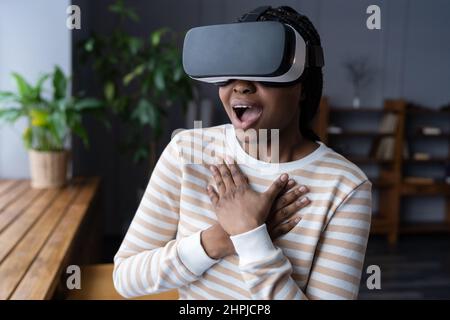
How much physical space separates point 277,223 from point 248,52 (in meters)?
0.18

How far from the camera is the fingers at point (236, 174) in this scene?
45 cm

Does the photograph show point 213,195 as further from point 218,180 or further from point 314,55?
point 314,55

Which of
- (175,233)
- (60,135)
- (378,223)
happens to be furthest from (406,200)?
(175,233)

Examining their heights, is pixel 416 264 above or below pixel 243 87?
below

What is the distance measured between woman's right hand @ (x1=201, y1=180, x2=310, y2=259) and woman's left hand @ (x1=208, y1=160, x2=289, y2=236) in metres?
0.01

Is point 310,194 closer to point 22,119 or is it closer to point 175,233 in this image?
point 175,233

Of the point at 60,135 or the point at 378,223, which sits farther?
the point at 378,223

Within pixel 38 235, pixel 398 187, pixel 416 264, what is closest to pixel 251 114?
pixel 38 235

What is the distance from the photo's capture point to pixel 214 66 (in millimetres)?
375

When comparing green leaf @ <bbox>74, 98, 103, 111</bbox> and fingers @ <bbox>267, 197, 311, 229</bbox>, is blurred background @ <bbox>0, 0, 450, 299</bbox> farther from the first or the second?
fingers @ <bbox>267, 197, 311, 229</bbox>

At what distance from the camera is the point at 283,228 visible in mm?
459

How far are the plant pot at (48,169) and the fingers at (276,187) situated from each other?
1635mm

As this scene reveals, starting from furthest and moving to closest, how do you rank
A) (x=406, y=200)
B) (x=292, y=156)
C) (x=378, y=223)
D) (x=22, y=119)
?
(x=406, y=200), (x=378, y=223), (x=22, y=119), (x=292, y=156)
